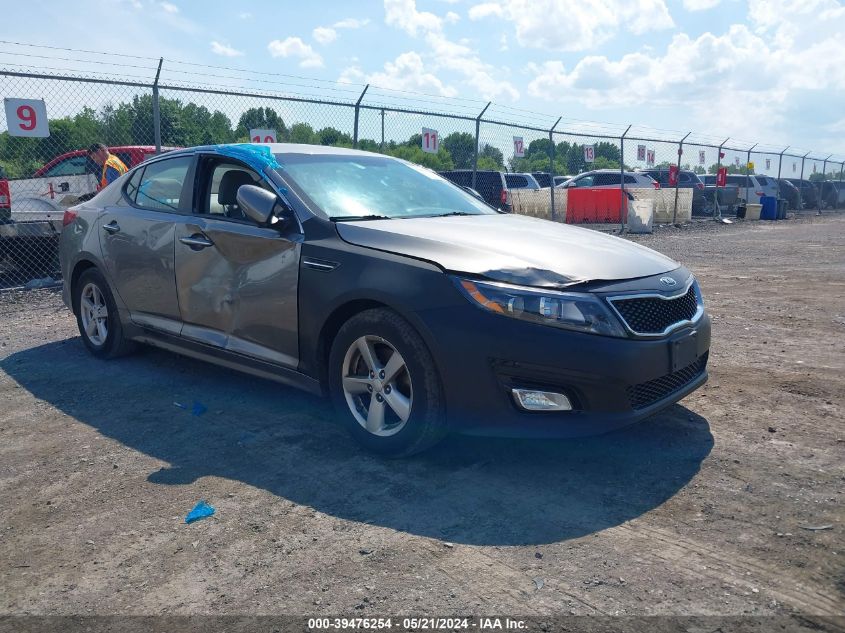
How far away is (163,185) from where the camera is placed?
17.6 ft

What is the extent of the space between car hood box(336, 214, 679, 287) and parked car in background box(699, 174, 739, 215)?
898 inches

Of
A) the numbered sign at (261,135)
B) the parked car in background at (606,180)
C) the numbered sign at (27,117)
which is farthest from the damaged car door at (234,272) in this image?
the parked car in background at (606,180)

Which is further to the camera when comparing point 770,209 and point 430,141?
point 770,209

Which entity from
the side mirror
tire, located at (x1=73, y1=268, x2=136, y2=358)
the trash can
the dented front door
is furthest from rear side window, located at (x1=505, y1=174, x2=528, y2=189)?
the side mirror

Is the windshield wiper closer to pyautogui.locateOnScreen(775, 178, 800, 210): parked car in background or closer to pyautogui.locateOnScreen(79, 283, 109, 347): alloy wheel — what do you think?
pyautogui.locateOnScreen(79, 283, 109, 347): alloy wheel

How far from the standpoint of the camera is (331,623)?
249cm

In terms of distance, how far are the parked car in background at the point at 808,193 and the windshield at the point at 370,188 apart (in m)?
32.3

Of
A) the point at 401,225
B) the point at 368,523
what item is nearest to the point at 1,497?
the point at 368,523

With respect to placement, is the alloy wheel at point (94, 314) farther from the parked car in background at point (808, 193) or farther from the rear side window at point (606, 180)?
the parked car in background at point (808, 193)

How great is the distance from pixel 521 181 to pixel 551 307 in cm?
2190

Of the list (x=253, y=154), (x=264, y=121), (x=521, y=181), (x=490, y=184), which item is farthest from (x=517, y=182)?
(x=253, y=154)

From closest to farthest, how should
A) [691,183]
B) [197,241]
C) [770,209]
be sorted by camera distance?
[197,241] < [691,183] < [770,209]

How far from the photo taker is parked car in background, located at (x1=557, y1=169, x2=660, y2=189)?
23453mm

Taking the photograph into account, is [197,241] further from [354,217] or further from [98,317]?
[98,317]
